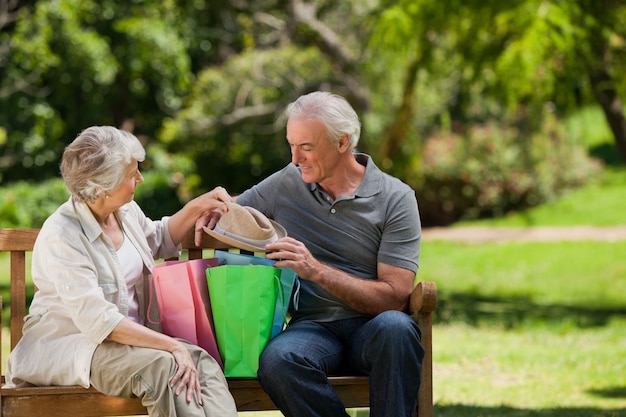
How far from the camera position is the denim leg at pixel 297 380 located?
3510 millimetres

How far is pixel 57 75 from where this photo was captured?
19891mm

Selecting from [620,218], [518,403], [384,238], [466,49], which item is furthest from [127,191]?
[620,218]

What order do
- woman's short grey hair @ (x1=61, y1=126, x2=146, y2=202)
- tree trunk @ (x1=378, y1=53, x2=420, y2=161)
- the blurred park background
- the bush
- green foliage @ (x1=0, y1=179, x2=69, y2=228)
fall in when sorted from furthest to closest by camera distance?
the bush
green foliage @ (x1=0, y1=179, x2=69, y2=228)
tree trunk @ (x1=378, y1=53, x2=420, y2=161)
the blurred park background
woman's short grey hair @ (x1=61, y1=126, x2=146, y2=202)

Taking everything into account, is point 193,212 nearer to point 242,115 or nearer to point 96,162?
point 96,162

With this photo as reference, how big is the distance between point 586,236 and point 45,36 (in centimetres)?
976

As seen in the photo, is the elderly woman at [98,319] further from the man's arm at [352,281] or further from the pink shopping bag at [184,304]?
the man's arm at [352,281]

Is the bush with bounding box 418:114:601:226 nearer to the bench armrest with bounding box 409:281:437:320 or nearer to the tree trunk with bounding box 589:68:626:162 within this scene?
the tree trunk with bounding box 589:68:626:162

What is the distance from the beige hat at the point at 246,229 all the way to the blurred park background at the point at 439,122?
87.7 inches

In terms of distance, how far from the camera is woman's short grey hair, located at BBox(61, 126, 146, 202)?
3502 millimetres

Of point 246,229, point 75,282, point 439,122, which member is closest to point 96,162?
point 75,282

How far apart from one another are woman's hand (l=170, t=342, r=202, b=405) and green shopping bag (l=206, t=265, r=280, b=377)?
0.81ft

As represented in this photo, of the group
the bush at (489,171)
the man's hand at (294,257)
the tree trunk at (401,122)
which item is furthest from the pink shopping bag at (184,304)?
the bush at (489,171)

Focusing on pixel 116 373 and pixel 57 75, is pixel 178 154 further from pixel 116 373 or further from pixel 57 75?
pixel 116 373

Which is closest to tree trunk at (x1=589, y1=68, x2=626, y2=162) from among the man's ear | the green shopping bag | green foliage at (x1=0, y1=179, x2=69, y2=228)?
the man's ear
